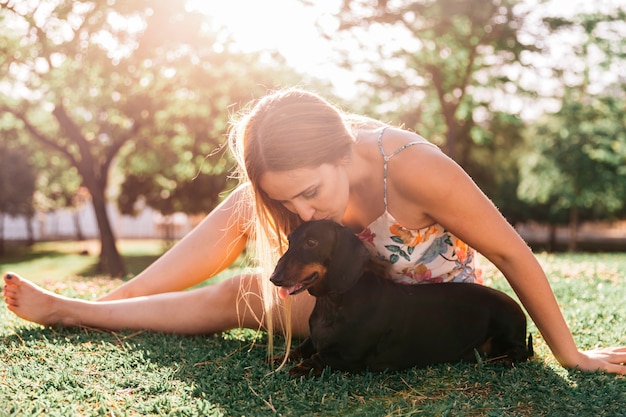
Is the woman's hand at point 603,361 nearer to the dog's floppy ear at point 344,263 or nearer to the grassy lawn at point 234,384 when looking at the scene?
the grassy lawn at point 234,384

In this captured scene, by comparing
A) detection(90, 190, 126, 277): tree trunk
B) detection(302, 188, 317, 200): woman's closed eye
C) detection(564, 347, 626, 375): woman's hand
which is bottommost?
detection(90, 190, 126, 277): tree trunk

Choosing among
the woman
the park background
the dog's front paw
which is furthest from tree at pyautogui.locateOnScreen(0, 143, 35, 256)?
the dog's front paw

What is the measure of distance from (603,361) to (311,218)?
1.56m

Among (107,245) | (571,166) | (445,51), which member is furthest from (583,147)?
(107,245)

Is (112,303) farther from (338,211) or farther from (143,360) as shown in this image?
(338,211)

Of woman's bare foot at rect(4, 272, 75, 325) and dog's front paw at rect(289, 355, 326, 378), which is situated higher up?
woman's bare foot at rect(4, 272, 75, 325)

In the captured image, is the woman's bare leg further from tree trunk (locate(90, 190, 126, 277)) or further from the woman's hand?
tree trunk (locate(90, 190, 126, 277))

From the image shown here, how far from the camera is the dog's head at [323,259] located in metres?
2.72

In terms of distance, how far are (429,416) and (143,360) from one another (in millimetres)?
1423

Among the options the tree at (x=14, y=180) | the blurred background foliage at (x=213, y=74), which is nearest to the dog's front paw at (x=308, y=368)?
the blurred background foliage at (x=213, y=74)

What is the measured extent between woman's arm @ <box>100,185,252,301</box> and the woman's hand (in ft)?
6.67

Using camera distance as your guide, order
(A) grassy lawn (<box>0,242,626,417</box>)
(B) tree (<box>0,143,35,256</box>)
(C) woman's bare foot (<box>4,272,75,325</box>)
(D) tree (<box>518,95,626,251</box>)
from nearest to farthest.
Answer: (A) grassy lawn (<box>0,242,626,417</box>) < (C) woman's bare foot (<box>4,272,75,325</box>) < (D) tree (<box>518,95,626,251</box>) < (B) tree (<box>0,143,35,256</box>)

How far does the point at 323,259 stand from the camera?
2781 mm

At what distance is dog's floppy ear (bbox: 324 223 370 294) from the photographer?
2.77 metres
